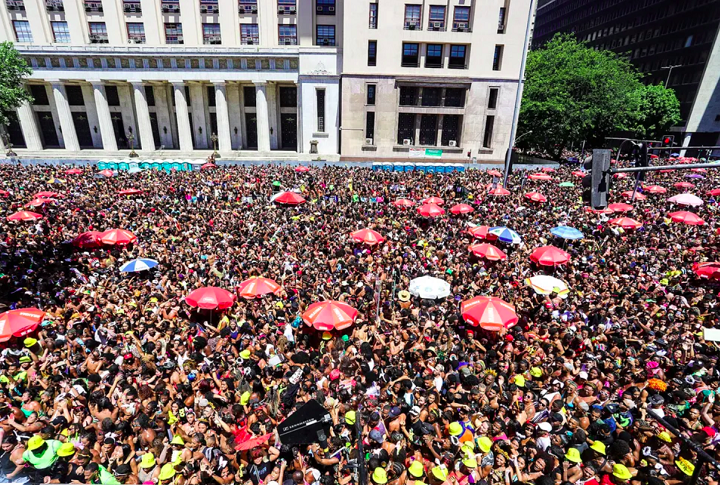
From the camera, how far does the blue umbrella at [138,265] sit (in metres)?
11.8

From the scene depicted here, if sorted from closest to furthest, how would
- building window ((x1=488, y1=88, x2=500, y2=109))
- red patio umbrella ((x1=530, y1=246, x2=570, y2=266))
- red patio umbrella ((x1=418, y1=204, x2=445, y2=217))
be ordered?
red patio umbrella ((x1=530, y1=246, x2=570, y2=266)), red patio umbrella ((x1=418, y1=204, x2=445, y2=217)), building window ((x1=488, y1=88, x2=500, y2=109))

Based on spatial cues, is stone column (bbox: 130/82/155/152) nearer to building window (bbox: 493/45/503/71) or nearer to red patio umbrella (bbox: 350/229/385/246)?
building window (bbox: 493/45/503/71)

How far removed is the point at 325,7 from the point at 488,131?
24122mm

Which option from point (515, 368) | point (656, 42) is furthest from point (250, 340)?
point (656, 42)

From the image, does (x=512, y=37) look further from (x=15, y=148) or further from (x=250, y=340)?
(x=15, y=148)

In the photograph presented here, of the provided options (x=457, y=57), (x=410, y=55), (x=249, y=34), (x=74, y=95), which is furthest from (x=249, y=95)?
(x=457, y=57)

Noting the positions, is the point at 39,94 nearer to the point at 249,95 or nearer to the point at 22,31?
the point at 22,31

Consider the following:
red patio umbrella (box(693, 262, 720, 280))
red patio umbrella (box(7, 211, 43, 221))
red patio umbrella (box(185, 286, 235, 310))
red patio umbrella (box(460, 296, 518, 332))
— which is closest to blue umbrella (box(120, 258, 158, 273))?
red patio umbrella (box(185, 286, 235, 310))

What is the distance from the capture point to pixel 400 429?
6516 mm

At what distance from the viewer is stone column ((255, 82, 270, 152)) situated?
1717 inches

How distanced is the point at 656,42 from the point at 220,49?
73531 millimetres

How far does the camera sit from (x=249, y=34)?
4453cm

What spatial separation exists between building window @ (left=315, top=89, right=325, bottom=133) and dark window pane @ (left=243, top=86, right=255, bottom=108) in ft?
33.4

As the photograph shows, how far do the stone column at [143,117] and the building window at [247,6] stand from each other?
14.4 meters
